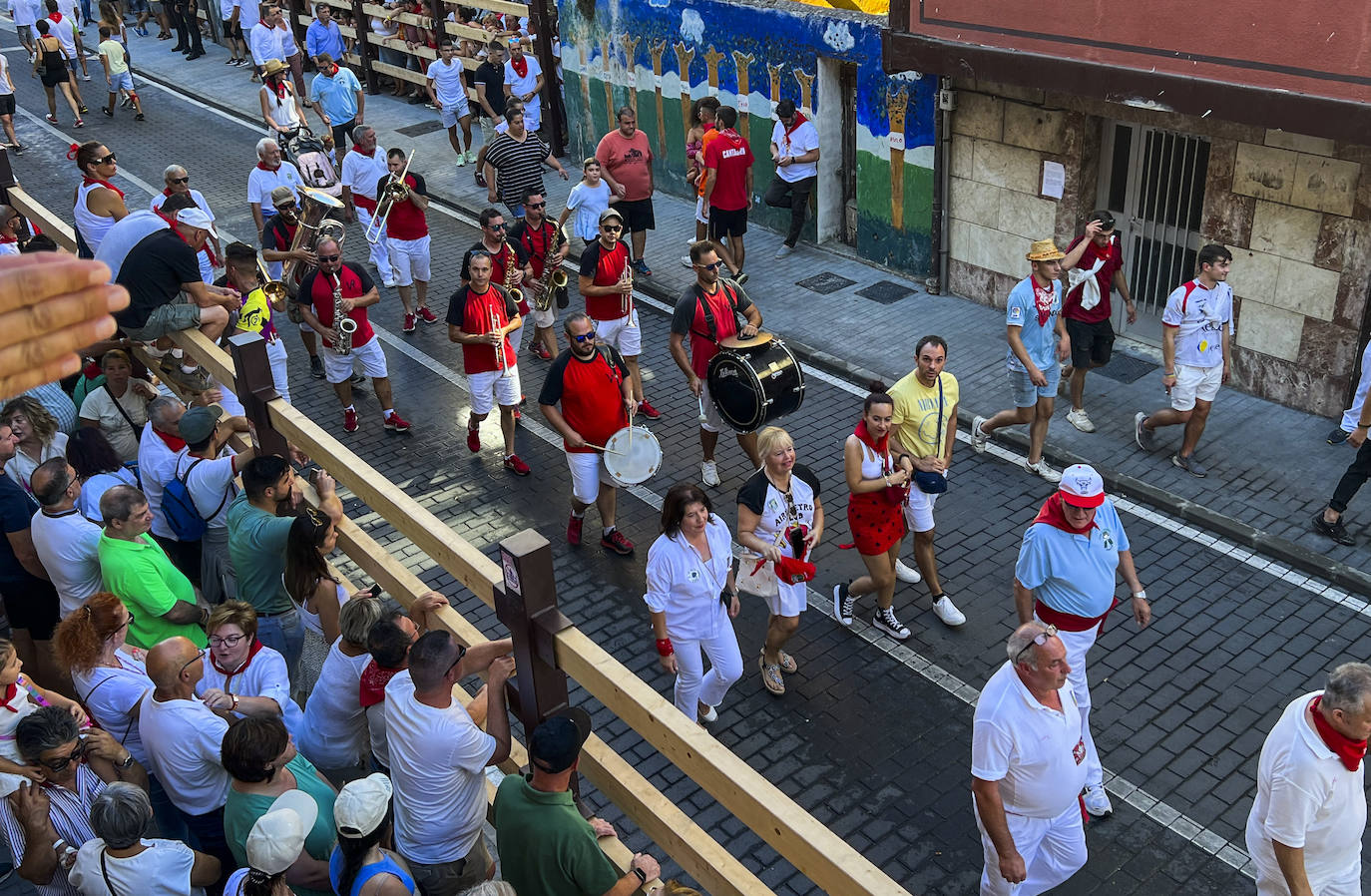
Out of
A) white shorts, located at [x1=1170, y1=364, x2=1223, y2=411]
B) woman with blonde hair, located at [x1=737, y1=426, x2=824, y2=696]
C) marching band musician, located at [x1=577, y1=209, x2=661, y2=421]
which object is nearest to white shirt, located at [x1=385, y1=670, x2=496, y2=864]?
woman with blonde hair, located at [x1=737, y1=426, x2=824, y2=696]

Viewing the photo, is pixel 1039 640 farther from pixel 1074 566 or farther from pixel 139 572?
pixel 139 572

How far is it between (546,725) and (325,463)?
2.37m

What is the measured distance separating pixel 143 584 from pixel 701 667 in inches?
Result: 121

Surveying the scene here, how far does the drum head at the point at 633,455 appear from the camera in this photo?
921cm

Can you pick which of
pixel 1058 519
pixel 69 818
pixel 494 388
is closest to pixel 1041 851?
pixel 1058 519

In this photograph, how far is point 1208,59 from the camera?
1057 cm

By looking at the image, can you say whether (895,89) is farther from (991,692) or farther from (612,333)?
(991,692)

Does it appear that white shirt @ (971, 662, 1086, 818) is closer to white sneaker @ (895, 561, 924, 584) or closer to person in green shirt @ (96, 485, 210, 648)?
white sneaker @ (895, 561, 924, 584)

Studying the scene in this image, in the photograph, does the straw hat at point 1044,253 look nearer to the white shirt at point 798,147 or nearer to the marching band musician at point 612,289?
the marching band musician at point 612,289

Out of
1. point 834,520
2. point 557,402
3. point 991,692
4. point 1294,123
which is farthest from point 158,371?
point 1294,123

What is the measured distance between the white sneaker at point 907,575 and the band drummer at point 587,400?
2.25 m

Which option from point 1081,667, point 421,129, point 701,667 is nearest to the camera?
point 1081,667

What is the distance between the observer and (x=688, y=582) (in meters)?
7.00

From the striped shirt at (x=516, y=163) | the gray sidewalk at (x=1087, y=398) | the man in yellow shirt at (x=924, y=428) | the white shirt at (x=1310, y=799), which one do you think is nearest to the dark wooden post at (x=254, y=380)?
the man in yellow shirt at (x=924, y=428)
